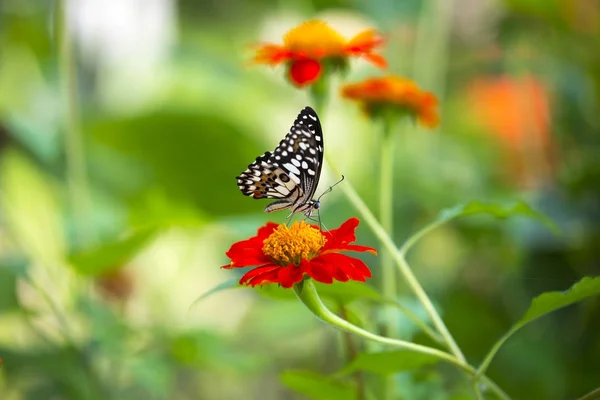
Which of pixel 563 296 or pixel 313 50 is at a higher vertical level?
pixel 313 50

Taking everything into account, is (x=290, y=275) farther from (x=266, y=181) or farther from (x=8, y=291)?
(x=8, y=291)

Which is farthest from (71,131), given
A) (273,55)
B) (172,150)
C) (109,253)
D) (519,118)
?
(519,118)

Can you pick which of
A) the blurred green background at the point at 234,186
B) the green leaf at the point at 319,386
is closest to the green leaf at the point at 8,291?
the blurred green background at the point at 234,186

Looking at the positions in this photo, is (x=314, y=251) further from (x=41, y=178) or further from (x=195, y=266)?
(x=41, y=178)

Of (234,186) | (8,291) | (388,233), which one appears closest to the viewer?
(388,233)

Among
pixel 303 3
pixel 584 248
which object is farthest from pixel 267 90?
pixel 584 248

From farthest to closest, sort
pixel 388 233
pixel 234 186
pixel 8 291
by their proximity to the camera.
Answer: pixel 234 186 → pixel 8 291 → pixel 388 233
